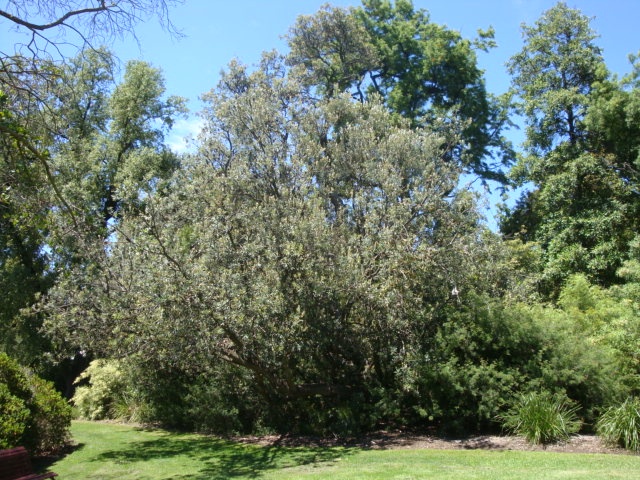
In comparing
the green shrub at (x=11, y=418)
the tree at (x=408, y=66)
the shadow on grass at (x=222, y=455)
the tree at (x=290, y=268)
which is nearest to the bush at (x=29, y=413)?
the green shrub at (x=11, y=418)

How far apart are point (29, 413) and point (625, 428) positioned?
9949 mm

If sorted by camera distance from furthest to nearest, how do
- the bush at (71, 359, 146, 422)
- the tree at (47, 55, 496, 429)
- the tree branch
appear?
the bush at (71, 359, 146, 422) → the tree at (47, 55, 496, 429) → the tree branch

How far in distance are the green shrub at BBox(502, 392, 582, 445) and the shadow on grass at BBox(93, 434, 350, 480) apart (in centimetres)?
318

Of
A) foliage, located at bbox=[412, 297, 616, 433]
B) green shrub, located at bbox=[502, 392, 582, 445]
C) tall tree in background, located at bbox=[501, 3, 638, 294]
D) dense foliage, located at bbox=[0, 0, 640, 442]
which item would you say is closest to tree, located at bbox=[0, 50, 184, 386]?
dense foliage, located at bbox=[0, 0, 640, 442]

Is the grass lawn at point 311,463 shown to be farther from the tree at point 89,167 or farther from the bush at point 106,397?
the tree at point 89,167

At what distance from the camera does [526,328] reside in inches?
440

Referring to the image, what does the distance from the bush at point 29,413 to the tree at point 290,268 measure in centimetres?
145

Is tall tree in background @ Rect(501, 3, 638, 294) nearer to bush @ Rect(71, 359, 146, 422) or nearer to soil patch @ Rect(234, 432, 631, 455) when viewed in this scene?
soil patch @ Rect(234, 432, 631, 455)

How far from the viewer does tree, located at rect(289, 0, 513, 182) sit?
24.3 m

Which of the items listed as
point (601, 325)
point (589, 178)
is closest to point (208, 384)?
point (601, 325)

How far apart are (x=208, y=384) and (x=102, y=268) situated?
12.9 feet

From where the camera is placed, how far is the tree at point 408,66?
2430cm

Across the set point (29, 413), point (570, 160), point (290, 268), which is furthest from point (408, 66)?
point (29, 413)

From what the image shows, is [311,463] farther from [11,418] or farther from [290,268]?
[11,418]
